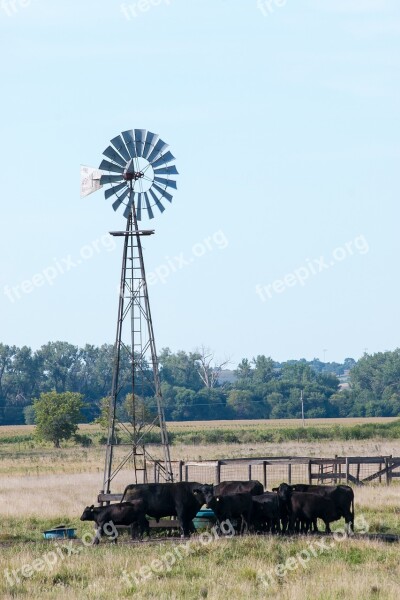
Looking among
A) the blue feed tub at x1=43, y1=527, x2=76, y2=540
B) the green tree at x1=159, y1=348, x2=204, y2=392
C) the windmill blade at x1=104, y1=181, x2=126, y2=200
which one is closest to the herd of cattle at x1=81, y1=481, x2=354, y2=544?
the blue feed tub at x1=43, y1=527, x2=76, y2=540

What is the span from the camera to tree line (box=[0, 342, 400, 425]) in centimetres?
15050

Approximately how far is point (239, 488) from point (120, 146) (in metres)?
9.91

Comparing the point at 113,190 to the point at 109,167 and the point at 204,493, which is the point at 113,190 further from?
the point at 204,493

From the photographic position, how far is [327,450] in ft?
184

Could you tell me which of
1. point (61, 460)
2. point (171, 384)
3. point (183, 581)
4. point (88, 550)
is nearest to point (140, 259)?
point (88, 550)

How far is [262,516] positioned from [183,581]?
5634 millimetres

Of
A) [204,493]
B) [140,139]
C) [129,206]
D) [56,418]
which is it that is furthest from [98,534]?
[56,418]

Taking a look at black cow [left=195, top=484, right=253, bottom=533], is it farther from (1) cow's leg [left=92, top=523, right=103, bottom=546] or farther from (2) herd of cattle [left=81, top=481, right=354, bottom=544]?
(1) cow's leg [left=92, top=523, right=103, bottom=546]

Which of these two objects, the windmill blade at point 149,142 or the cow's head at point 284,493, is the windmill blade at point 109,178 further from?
the cow's head at point 284,493

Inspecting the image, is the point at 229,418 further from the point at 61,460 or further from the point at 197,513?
the point at 197,513

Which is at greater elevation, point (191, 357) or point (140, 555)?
point (191, 357)

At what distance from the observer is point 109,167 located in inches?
1167

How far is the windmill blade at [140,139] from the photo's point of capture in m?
29.3

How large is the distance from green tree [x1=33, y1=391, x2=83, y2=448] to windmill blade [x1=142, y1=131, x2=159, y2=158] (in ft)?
137
